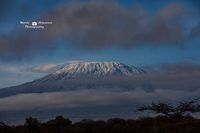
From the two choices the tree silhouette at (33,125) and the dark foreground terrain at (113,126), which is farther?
the tree silhouette at (33,125)

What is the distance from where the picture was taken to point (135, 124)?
54.6 metres

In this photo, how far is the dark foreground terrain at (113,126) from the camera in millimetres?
49787

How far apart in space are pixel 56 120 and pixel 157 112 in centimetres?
1041

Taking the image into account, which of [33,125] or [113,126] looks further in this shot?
[113,126]

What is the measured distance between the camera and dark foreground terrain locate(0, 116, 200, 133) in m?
49.8

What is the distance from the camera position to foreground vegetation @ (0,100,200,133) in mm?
50125

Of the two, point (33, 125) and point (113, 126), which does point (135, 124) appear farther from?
point (33, 125)

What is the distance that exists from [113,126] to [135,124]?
199 centimetres

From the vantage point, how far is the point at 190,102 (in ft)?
199

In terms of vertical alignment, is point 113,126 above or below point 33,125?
below

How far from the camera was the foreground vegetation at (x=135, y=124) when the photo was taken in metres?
50.1

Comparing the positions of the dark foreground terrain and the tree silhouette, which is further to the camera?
the tree silhouette

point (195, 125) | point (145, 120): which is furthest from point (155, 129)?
point (145, 120)

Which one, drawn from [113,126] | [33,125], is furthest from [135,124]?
[33,125]
